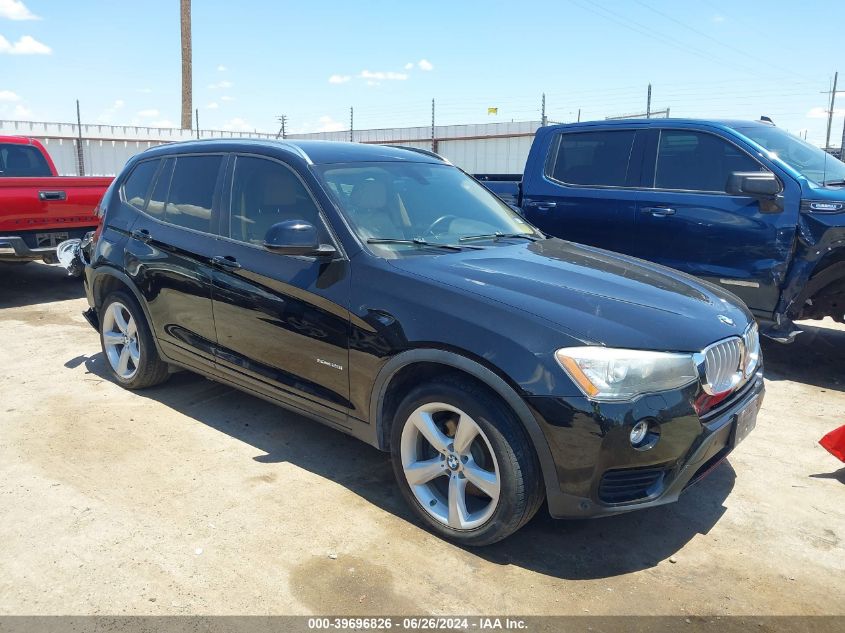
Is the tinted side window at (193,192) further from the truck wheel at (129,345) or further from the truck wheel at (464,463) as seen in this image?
the truck wheel at (464,463)

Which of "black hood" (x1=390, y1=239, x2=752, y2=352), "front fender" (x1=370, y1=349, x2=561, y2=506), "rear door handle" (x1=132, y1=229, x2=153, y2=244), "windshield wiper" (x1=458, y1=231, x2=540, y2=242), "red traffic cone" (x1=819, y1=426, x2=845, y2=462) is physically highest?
"windshield wiper" (x1=458, y1=231, x2=540, y2=242)

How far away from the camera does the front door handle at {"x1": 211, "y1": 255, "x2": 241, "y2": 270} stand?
390cm

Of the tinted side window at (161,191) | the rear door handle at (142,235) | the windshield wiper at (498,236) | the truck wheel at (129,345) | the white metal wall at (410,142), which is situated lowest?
the truck wheel at (129,345)

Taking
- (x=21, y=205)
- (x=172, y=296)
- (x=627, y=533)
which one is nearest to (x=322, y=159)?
(x=172, y=296)

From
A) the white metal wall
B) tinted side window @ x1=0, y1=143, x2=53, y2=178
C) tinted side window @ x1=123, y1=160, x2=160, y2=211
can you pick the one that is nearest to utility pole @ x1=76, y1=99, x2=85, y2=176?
the white metal wall

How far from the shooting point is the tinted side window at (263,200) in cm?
371

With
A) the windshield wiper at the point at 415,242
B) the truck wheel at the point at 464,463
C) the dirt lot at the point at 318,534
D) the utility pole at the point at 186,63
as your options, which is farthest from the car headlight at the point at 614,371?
the utility pole at the point at 186,63

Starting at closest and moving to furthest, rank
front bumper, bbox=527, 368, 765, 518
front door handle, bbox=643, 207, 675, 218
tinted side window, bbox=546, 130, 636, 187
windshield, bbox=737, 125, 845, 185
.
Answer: front bumper, bbox=527, 368, 765, 518
windshield, bbox=737, 125, 845, 185
front door handle, bbox=643, 207, 675, 218
tinted side window, bbox=546, 130, 636, 187

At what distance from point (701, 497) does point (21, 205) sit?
7.59 meters

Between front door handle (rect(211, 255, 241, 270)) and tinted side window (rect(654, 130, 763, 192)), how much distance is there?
12.7 feet

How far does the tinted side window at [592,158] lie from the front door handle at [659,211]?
42cm

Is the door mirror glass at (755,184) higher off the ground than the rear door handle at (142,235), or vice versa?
the door mirror glass at (755,184)

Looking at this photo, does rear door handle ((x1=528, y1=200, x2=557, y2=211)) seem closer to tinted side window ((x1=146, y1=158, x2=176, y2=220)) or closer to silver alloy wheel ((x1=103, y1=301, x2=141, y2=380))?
tinted side window ((x1=146, y1=158, x2=176, y2=220))

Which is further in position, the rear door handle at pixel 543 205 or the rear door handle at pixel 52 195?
the rear door handle at pixel 52 195
